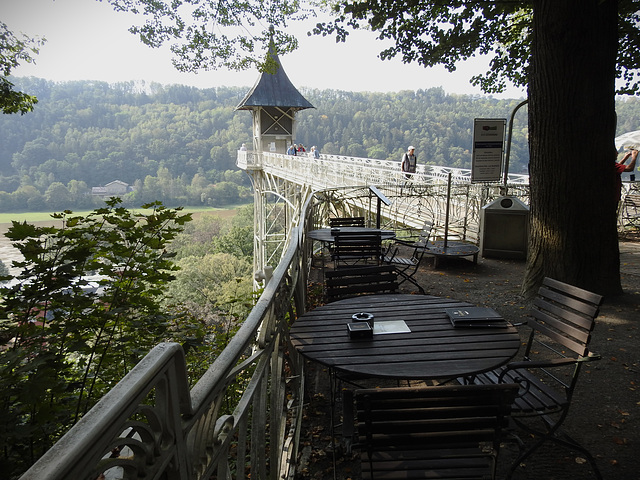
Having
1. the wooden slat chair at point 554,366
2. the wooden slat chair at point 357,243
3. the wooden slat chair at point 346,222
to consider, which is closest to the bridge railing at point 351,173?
the wooden slat chair at point 346,222

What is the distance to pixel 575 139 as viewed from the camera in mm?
5125

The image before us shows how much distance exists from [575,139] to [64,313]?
5.14 meters

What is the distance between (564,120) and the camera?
514 cm

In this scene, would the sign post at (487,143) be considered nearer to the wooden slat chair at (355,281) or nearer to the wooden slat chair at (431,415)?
the wooden slat chair at (355,281)

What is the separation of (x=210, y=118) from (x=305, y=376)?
59204mm

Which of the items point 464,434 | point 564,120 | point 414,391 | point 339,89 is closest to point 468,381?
point 464,434

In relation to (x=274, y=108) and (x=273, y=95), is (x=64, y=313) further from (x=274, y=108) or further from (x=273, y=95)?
(x=274, y=108)

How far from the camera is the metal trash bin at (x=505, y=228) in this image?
7.65 m

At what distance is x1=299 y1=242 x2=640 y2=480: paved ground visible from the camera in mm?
2594

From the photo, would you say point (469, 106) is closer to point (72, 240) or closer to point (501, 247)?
point (501, 247)

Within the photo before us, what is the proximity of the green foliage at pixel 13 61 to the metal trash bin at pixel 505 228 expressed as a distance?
809 centimetres

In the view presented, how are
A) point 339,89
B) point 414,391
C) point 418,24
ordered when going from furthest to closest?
1. point 339,89
2. point 418,24
3. point 414,391

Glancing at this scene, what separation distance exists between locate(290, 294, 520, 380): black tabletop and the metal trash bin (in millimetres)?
5120

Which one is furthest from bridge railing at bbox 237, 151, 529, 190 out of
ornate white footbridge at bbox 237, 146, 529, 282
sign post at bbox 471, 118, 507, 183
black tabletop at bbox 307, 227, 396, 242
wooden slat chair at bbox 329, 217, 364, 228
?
black tabletop at bbox 307, 227, 396, 242
